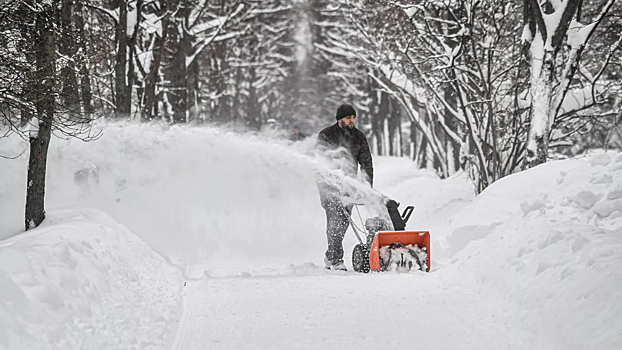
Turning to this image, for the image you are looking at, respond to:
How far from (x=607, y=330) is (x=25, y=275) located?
3914 mm

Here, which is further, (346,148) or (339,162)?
(339,162)

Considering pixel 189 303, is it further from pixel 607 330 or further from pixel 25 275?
pixel 607 330

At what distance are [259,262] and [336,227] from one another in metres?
1.29

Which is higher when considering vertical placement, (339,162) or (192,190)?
(339,162)

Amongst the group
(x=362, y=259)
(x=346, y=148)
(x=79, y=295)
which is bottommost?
(x=362, y=259)

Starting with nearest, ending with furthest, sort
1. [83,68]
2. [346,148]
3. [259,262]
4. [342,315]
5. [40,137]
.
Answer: [342,315] → [40,137] → [83,68] → [346,148] → [259,262]

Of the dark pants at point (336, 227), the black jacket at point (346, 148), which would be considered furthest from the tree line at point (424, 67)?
the dark pants at point (336, 227)

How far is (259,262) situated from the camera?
869 centimetres

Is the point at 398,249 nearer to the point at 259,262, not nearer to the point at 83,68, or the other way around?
the point at 259,262

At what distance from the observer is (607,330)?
12.2ft

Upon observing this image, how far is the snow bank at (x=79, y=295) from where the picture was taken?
3.92 meters

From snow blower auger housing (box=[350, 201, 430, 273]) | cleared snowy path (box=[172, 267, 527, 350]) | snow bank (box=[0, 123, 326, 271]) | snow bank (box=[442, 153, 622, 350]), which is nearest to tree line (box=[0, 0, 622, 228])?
snow bank (box=[0, 123, 326, 271])

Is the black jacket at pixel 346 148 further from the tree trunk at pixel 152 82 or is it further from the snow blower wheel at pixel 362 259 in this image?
the tree trunk at pixel 152 82

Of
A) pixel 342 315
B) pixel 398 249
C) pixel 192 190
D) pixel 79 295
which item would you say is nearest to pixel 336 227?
pixel 398 249
